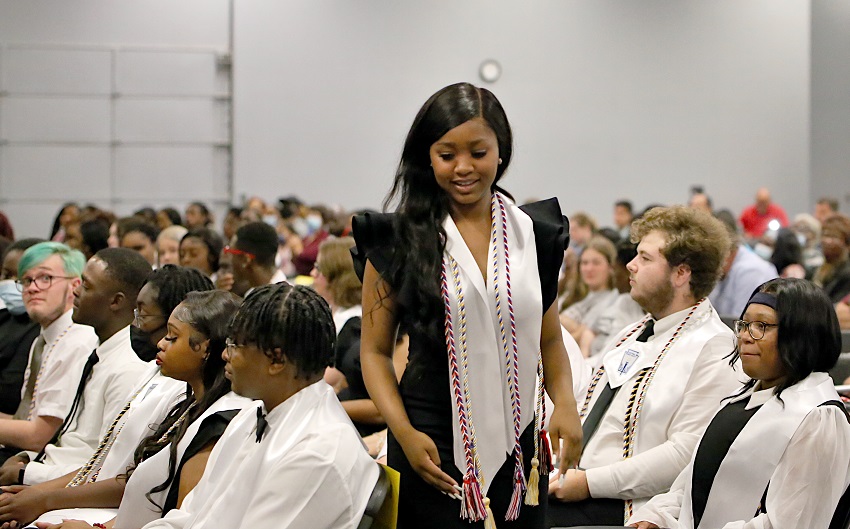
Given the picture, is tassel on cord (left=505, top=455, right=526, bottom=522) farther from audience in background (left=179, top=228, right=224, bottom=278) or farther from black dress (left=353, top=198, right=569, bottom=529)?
audience in background (left=179, top=228, right=224, bottom=278)

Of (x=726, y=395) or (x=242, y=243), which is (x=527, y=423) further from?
(x=242, y=243)

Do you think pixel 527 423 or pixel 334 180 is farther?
pixel 334 180

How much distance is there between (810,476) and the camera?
2.47m

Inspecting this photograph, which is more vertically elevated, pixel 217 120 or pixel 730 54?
pixel 730 54

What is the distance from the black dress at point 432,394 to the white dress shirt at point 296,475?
10 cm

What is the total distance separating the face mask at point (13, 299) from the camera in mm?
4816

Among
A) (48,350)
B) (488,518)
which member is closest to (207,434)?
(488,518)

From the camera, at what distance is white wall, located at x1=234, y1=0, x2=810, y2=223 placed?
47.3 ft

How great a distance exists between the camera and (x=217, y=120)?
1455 cm

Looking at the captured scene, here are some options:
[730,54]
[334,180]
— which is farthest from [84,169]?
[730,54]

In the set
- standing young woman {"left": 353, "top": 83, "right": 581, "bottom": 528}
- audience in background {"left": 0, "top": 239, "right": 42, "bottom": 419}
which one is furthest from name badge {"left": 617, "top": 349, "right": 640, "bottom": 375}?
audience in background {"left": 0, "top": 239, "right": 42, "bottom": 419}

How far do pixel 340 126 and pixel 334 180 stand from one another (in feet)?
2.38

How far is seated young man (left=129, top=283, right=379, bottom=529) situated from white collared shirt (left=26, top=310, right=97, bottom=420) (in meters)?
1.56

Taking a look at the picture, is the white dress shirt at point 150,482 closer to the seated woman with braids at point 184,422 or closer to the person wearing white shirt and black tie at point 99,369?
the seated woman with braids at point 184,422
